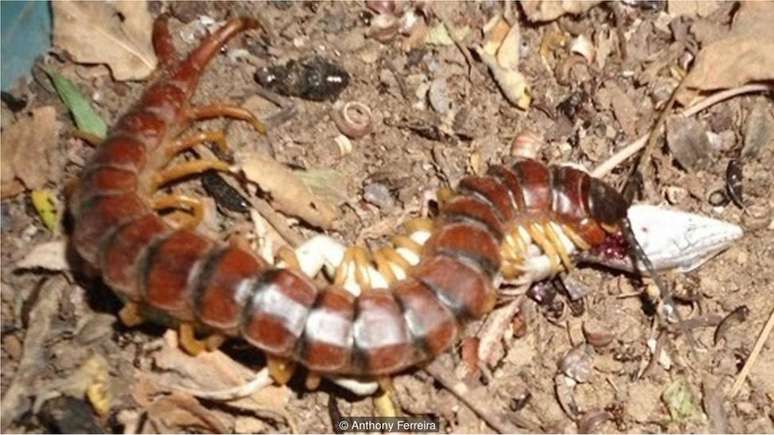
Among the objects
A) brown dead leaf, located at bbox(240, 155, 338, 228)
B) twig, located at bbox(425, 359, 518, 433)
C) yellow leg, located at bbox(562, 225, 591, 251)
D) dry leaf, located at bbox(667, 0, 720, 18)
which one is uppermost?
dry leaf, located at bbox(667, 0, 720, 18)

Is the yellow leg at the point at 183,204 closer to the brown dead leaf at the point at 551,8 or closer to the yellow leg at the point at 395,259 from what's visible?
the yellow leg at the point at 395,259

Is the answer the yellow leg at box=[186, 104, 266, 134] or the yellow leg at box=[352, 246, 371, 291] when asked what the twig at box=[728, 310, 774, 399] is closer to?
→ the yellow leg at box=[352, 246, 371, 291]

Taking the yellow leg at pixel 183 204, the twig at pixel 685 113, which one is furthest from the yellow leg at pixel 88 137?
the twig at pixel 685 113

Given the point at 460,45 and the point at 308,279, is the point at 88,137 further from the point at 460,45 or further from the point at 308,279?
the point at 460,45

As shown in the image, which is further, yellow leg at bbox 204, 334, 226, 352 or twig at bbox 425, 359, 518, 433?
twig at bbox 425, 359, 518, 433

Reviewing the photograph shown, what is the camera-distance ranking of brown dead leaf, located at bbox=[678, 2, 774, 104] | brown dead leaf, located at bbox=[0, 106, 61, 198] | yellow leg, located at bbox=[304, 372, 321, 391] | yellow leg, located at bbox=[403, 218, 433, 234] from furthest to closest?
brown dead leaf, located at bbox=[678, 2, 774, 104] → brown dead leaf, located at bbox=[0, 106, 61, 198] → yellow leg, located at bbox=[403, 218, 433, 234] → yellow leg, located at bbox=[304, 372, 321, 391]

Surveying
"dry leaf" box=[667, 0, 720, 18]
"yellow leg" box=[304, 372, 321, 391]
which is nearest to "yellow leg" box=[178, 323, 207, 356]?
"yellow leg" box=[304, 372, 321, 391]

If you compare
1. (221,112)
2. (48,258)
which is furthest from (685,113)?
(48,258)

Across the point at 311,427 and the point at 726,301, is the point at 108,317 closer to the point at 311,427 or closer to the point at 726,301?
the point at 311,427
